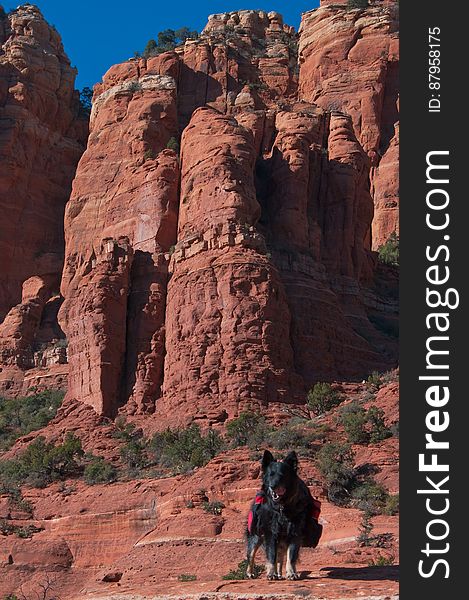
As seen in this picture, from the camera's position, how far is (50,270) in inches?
2950

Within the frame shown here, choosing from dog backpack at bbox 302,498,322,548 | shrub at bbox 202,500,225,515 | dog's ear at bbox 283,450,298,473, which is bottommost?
dog backpack at bbox 302,498,322,548

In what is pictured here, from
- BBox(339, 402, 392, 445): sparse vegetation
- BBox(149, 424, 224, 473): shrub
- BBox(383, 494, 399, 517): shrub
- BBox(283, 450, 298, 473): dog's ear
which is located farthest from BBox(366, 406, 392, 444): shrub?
BBox(283, 450, 298, 473): dog's ear

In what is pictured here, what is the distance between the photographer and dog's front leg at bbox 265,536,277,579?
51.4ft

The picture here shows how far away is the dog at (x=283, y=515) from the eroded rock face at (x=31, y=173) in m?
51.2

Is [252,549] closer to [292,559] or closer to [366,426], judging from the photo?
[292,559]

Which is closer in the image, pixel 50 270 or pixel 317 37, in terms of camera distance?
pixel 50 270

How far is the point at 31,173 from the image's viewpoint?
261 ft

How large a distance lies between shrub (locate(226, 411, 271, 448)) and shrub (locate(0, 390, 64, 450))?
1321cm

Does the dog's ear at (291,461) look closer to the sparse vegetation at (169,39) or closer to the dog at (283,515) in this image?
the dog at (283,515)

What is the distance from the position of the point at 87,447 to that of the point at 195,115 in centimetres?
2129

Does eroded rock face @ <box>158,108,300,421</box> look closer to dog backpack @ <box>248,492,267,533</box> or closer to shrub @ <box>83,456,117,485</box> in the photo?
shrub @ <box>83,456,117,485</box>

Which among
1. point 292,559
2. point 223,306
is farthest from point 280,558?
point 223,306

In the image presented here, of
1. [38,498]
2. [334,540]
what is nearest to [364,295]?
[38,498]

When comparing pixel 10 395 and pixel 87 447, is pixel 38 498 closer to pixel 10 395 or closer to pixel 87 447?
pixel 87 447
